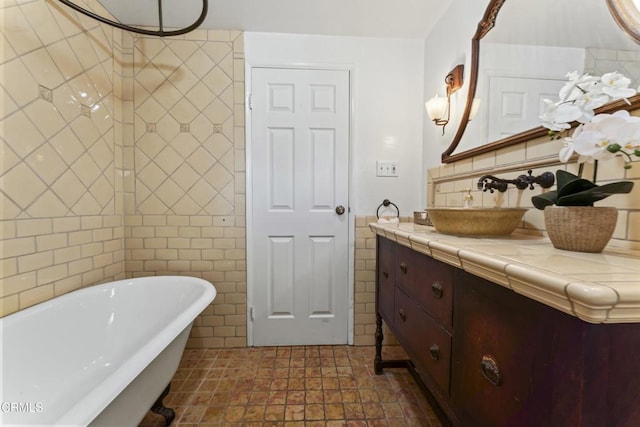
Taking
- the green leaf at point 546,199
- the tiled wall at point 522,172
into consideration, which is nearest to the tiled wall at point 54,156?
the green leaf at point 546,199

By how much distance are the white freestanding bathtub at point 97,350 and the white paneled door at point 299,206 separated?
0.61 meters

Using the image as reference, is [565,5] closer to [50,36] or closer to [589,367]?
[589,367]

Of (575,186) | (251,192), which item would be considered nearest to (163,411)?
(251,192)

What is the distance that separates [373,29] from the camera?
70.0 inches

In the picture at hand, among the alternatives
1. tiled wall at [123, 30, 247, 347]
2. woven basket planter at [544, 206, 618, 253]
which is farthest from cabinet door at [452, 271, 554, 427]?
tiled wall at [123, 30, 247, 347]

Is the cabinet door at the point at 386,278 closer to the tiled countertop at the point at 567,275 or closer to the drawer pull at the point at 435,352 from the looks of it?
the drawer pull at the point at 435,352

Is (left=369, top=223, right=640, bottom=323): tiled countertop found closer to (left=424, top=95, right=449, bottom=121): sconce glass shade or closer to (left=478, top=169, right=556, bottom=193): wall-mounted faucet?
(left=478, top=169, right=556, bottom=193): wall-mounted faucet

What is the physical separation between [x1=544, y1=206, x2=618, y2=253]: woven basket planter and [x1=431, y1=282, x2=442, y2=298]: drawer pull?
32 cm

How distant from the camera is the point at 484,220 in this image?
0.91m

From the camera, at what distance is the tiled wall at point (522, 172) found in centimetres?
72

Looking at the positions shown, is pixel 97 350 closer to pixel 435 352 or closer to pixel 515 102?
pixel 435 352

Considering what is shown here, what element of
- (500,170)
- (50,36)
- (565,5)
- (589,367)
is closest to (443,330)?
(589,367)

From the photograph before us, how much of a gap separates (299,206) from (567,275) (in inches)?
61.0

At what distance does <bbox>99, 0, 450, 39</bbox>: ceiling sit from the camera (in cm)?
156
